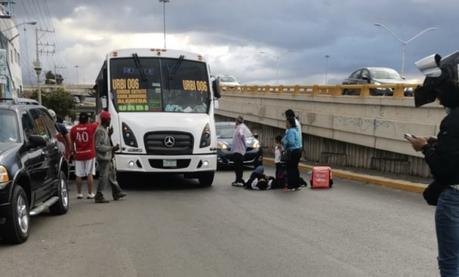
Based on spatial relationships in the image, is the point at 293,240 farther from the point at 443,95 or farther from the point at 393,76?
the point at 393,76

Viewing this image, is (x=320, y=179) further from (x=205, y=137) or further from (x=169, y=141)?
(x=169, y=141)

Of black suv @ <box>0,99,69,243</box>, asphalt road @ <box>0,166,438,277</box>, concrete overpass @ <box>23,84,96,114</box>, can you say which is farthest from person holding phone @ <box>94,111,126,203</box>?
concrete overpass @ <box>23,84,96,114</box>

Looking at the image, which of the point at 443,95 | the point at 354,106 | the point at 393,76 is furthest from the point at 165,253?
the point at 393,76

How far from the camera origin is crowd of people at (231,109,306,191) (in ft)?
41.1

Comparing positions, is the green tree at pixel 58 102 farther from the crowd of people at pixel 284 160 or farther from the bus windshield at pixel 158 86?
the crowd of people at pixel 284 160

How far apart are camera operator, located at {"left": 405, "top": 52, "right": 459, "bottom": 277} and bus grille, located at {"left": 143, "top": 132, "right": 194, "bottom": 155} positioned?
9.03 metres

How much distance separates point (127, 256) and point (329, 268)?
7.76 ft

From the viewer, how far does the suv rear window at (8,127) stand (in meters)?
7.81

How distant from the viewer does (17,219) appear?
7078 millimetres

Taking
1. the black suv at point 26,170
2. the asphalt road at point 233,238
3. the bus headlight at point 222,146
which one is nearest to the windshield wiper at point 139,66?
the asphalt road at point 233,238

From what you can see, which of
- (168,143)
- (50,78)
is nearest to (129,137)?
(168,143)

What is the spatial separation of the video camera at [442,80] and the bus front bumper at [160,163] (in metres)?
9.01

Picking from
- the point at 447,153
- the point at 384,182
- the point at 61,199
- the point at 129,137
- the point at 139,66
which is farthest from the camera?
the point at 384,182

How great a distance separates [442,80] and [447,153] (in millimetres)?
507
